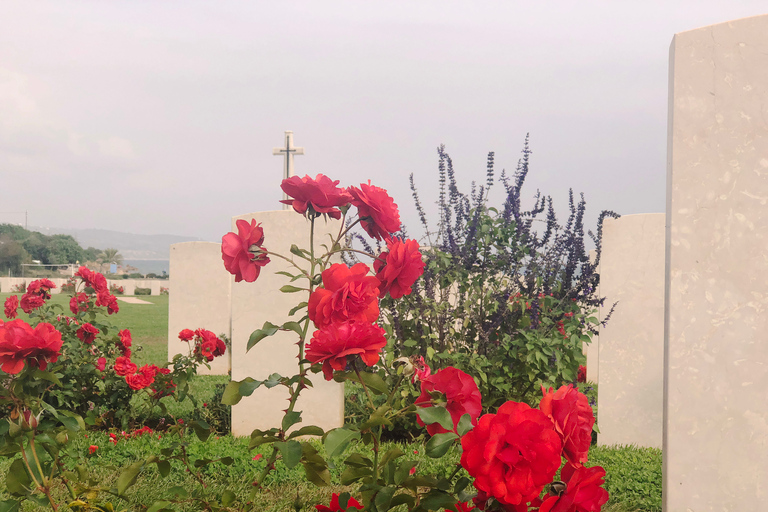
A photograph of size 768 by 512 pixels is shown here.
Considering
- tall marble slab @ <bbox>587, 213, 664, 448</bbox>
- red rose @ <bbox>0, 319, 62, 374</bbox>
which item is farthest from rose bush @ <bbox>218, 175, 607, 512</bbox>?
tall marble slab @ <bbox>587, 213, 664, 448</bbox>

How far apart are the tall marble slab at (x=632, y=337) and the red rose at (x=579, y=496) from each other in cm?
360

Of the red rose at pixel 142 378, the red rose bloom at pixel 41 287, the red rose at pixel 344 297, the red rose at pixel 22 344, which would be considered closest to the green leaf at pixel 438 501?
the red rose at pixel 344 297

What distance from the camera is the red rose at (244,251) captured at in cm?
150

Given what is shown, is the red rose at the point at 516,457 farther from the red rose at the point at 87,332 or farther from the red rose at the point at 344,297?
the red rose at the point at 87,332

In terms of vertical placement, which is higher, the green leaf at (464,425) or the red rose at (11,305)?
the green leaf at (464,425)

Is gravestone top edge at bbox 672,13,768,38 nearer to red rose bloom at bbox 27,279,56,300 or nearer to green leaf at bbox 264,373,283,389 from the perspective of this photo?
green leaf at bbox 264,373,283,389

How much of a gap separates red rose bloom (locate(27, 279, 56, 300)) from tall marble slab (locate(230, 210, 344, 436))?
4.65 ft

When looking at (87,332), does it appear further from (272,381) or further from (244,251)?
(272,381)

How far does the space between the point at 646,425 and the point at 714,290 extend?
8.98 feet

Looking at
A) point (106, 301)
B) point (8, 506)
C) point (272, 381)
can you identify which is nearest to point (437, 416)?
point (272, 381)

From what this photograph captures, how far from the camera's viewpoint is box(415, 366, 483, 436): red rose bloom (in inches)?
47.8

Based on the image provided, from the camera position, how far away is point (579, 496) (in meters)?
1.03

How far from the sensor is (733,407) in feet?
6.85

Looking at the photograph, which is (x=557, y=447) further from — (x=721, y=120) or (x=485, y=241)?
(x=485, y=241)
